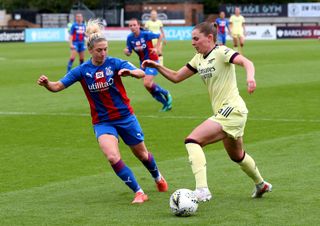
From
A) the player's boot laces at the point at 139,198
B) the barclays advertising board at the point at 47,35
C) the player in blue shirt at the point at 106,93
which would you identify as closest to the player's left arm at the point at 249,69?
the player in blue shirt at the point at 106,93

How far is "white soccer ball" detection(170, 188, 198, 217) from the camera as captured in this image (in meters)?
8.38

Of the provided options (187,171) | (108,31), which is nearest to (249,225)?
(187,171)

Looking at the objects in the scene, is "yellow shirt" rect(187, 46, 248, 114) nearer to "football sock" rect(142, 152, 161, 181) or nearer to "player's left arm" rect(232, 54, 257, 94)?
"player's left arm" rect(232, 54, 257, 94)

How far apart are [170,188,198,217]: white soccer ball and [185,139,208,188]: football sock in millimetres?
175

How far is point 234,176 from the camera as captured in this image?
423 inches

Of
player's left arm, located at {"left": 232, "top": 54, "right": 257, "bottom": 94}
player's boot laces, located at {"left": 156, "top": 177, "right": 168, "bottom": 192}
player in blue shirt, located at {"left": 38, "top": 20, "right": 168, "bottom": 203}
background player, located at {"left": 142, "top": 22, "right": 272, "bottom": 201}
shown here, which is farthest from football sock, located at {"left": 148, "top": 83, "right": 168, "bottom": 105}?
player's left arm, located at {"left": 232, "top": 54, "right": 257, "bottom": 94}

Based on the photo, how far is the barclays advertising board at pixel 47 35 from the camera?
63.9m

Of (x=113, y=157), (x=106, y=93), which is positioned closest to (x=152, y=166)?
(x=113, y=157)

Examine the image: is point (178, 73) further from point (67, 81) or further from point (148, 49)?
point (148, 49)

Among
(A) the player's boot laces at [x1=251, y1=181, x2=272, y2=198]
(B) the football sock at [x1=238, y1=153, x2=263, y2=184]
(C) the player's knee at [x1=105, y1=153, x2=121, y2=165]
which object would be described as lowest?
(A) the player's boot laces at [x1=251, y1=181, x2=272, y2=198]

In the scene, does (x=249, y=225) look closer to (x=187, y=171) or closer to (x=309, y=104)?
(x=187, y=171)

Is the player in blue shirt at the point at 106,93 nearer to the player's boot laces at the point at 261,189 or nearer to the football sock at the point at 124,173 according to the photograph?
the football sock at the point at 124,173

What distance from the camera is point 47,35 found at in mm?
65375

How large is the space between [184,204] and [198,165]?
500 mm
